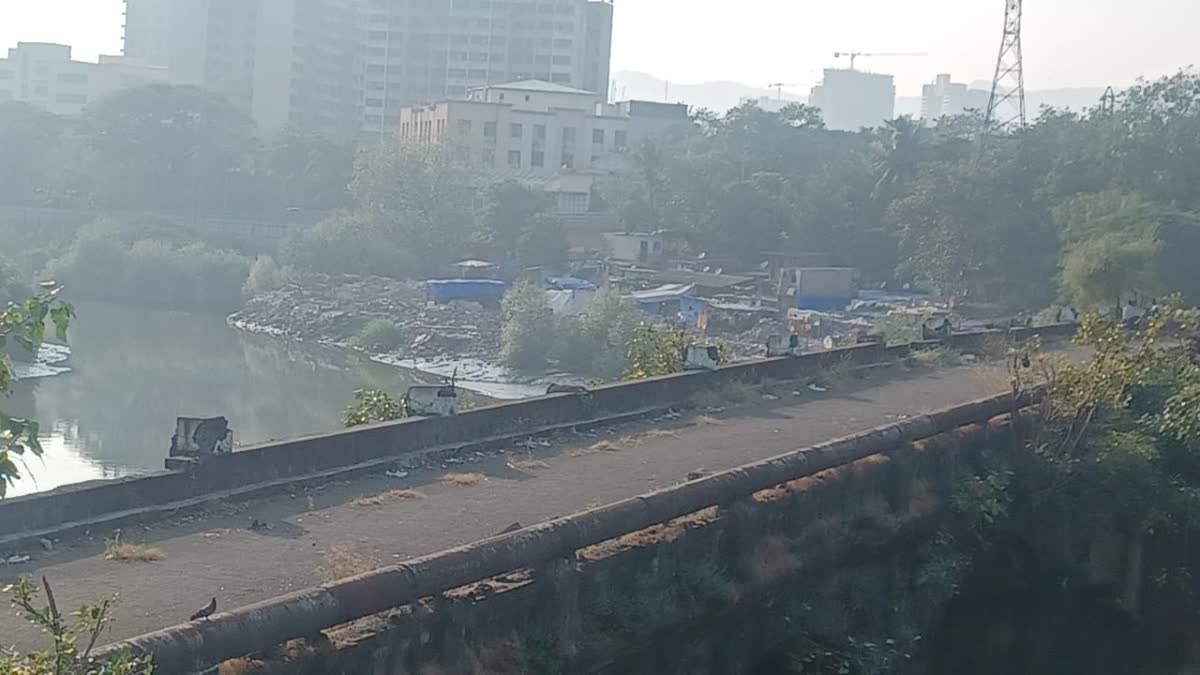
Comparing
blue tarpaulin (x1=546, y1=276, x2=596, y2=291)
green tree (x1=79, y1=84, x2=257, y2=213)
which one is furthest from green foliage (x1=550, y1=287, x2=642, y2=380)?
green tree (x1=79, y1=84, x2=257, y2=213)

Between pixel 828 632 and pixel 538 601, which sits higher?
pixel 538 601

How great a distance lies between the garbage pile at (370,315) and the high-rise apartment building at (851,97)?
482 ft

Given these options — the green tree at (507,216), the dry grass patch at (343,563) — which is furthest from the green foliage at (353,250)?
the dry grass patch at (343,563)

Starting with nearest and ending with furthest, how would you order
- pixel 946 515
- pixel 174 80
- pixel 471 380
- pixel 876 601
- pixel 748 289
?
pixel 876 601 < pixel 946 515 < pixel 471 380 < pixel 748 289 < pixel 174 80

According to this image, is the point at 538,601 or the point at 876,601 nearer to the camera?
the point at 538,601

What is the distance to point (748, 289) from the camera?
43.9 meters

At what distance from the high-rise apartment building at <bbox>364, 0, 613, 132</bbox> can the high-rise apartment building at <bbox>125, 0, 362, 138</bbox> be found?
1.43 meters

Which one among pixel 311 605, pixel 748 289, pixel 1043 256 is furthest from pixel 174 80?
pixel 311 605

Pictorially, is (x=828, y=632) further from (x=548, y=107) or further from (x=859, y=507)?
(x=548, y=107)

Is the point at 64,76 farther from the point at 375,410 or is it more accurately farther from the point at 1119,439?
the point at 1119,439

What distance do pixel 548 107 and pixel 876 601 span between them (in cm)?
5601

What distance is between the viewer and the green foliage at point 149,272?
154 ft

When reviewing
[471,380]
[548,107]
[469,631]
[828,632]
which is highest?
[548,107]

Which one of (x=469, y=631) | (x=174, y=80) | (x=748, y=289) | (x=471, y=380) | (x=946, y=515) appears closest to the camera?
(x=469, y=631)
